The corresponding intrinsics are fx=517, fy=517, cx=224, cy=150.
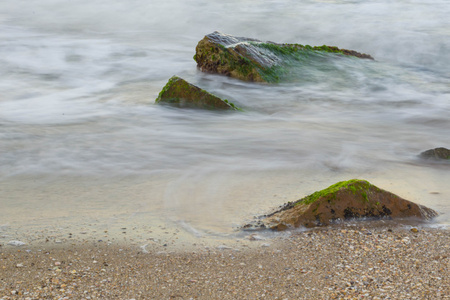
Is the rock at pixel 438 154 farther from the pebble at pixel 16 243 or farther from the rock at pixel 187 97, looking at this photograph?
the pebble at pixel 16 243

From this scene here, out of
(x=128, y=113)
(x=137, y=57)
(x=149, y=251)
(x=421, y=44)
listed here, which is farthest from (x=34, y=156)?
(x=421, y=44)

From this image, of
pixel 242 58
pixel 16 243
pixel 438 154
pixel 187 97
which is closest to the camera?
pixel 16 243

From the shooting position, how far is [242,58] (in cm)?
788

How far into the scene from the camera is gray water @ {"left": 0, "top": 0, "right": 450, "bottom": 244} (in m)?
3.93

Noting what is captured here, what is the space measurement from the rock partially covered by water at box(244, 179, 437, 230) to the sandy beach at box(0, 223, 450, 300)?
12 cm

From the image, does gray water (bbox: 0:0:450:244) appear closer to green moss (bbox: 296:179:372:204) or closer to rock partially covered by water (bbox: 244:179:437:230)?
rock partially covered by water (bbox: 244:179:437:230)

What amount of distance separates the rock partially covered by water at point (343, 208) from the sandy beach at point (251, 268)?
4.7 inches

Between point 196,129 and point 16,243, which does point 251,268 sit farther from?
point 196,129

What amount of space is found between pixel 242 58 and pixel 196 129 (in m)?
2.17

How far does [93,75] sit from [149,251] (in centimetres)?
651

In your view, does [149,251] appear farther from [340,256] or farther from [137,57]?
[137,57]

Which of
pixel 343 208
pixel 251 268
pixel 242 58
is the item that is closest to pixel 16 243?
pixel 251 268

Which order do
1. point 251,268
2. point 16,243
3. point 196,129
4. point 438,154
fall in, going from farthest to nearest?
point 196,129
point 438,154
point 16,243
point 251,268

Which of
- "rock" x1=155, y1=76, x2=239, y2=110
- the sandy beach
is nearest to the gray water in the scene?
"rock" x1=155, y1=76, x2=239, y2=110
